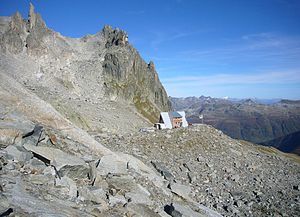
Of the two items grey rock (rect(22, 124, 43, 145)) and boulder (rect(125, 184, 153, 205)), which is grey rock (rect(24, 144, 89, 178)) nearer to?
grey rock (rect(22, 124, 43, 145))

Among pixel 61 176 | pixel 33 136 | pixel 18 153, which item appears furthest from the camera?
pixel 33 136

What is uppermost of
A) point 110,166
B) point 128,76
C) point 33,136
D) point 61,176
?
point 128,76

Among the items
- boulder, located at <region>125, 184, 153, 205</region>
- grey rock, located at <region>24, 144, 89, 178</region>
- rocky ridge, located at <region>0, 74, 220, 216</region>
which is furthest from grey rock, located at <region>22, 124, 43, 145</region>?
boulder, located at <region>125, 184, 153, 205</region>

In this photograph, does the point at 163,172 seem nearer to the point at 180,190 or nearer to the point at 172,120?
the point at 180,190

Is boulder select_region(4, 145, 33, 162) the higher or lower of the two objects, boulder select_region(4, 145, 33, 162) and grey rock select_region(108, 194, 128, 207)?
the higher

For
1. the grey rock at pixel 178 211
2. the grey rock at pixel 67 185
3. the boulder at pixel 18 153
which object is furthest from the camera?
the grey rock at pixel 178 211

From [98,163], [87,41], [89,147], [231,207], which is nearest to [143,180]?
[98,163]

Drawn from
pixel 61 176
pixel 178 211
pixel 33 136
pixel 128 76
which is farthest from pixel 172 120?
pixel 128 76

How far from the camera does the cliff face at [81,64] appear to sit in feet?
309

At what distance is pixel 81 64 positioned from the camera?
11625 cm

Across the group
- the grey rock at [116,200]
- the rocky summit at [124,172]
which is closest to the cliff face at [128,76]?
the rocky summit at [124,172]

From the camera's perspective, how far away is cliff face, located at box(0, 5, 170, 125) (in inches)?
3711

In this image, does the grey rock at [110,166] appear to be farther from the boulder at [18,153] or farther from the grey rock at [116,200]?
the boulder at [18,153]

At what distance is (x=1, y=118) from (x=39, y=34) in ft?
316
